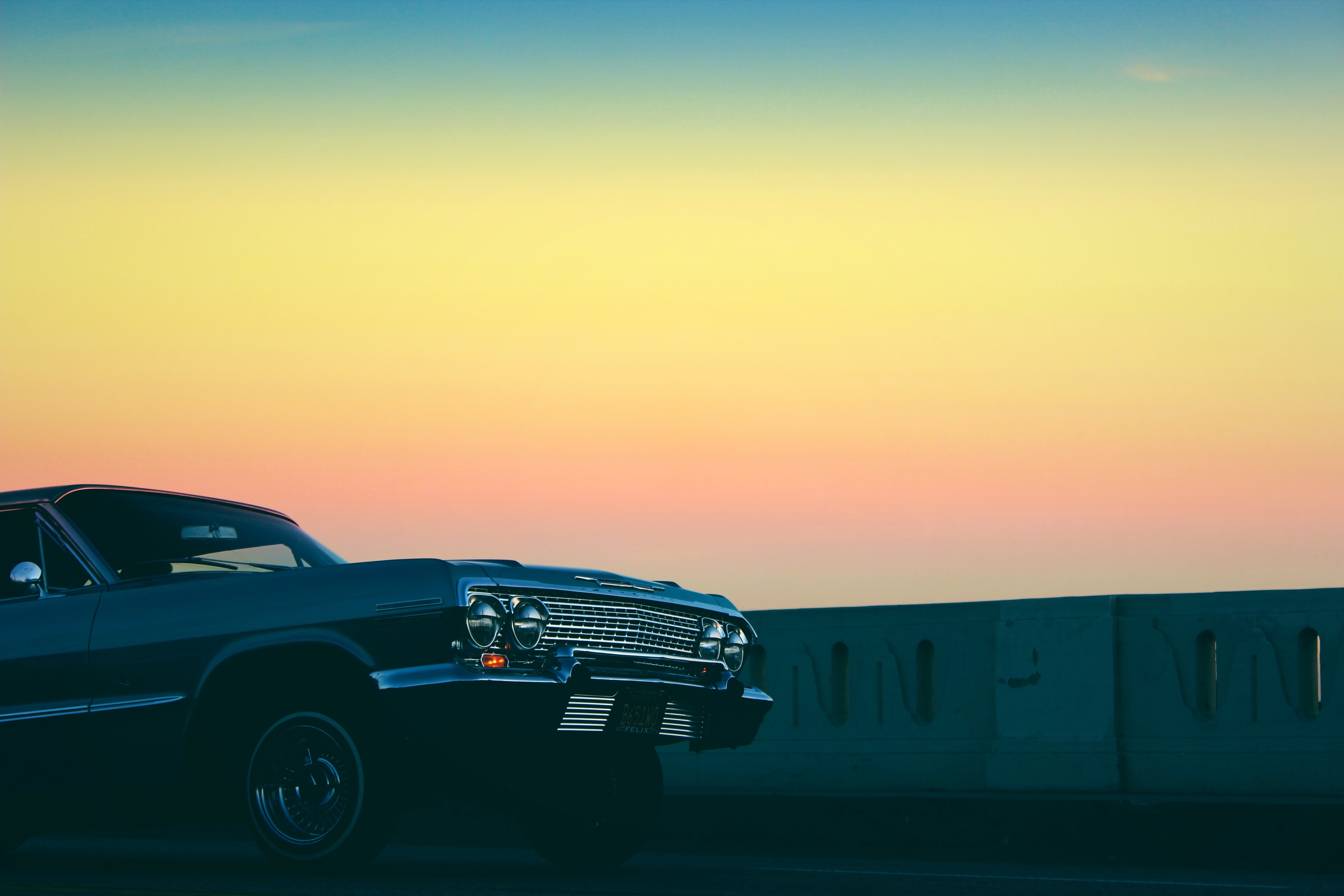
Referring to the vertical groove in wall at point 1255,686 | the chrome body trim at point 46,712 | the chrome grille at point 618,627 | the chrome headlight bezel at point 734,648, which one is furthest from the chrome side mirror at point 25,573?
the vertical groove in wall at point 1255,686

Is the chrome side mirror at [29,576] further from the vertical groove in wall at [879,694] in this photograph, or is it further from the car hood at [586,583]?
the vertical groove in wall at [879,694]

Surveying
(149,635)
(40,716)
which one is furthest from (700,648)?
(40,716)

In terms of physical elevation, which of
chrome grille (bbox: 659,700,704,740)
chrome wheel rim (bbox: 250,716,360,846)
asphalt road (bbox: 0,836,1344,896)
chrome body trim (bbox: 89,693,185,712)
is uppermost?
chrome body trim (bbox: 89,693,185,712)

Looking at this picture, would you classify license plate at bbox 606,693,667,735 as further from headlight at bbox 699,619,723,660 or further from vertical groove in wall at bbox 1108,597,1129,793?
vertical groove in wall at bbox 1108,597,1129,793

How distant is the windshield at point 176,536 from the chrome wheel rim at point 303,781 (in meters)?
1.00

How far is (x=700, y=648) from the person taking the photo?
7.21m

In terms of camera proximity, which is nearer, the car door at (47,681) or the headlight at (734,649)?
the car door at (47,681)

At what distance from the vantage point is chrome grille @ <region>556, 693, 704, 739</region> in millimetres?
6285

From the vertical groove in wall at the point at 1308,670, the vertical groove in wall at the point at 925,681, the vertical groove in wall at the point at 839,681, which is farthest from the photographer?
the vertical groove in wall at the point at 839,681

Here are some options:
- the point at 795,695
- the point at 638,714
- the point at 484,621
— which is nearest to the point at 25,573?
the point at 484,621

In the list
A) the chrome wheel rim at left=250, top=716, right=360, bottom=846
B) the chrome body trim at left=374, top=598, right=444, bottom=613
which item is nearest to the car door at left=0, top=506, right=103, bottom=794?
the chrome wheel rim at left=250, top=716, right=360, bottom=846

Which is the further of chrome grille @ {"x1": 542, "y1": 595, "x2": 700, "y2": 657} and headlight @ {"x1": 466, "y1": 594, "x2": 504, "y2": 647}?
chrome grille @ {"x1": 542, "y1": 595, "x2": 700, "y2": 657}

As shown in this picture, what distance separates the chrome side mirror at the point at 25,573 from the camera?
22.9 ft

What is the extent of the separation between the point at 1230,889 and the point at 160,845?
6132 millimetres
